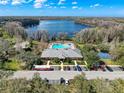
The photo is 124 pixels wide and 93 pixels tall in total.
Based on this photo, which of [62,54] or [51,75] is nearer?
[51,75]

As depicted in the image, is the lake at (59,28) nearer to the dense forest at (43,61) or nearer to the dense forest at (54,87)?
the dense forest at (43,61)

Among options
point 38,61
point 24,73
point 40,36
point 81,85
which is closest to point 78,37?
point 40,36

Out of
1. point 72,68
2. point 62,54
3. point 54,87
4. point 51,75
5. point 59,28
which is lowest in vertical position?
point 59,28

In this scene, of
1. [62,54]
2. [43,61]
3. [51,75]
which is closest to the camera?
[51,75]

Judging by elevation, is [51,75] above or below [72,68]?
above

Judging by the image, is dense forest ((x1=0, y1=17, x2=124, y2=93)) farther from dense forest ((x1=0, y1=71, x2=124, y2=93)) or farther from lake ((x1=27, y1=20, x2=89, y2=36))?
lake ((x1=27, y1=20, x2=89, y2=36))

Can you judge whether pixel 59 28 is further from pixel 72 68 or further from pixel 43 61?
pixel 72 68

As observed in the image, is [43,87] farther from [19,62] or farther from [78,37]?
[78,37]

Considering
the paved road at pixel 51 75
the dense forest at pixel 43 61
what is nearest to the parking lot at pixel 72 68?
the dense forest at pixel 43 61

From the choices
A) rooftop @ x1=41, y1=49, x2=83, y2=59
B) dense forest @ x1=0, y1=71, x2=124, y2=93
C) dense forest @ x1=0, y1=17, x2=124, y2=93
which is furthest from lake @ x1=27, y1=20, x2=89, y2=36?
dense forest @ x1=0, y1=71, x2=124, y2=93

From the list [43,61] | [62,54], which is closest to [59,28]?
[62,54]

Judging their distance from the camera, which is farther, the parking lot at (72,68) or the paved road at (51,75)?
the parking lot at (72,68)
